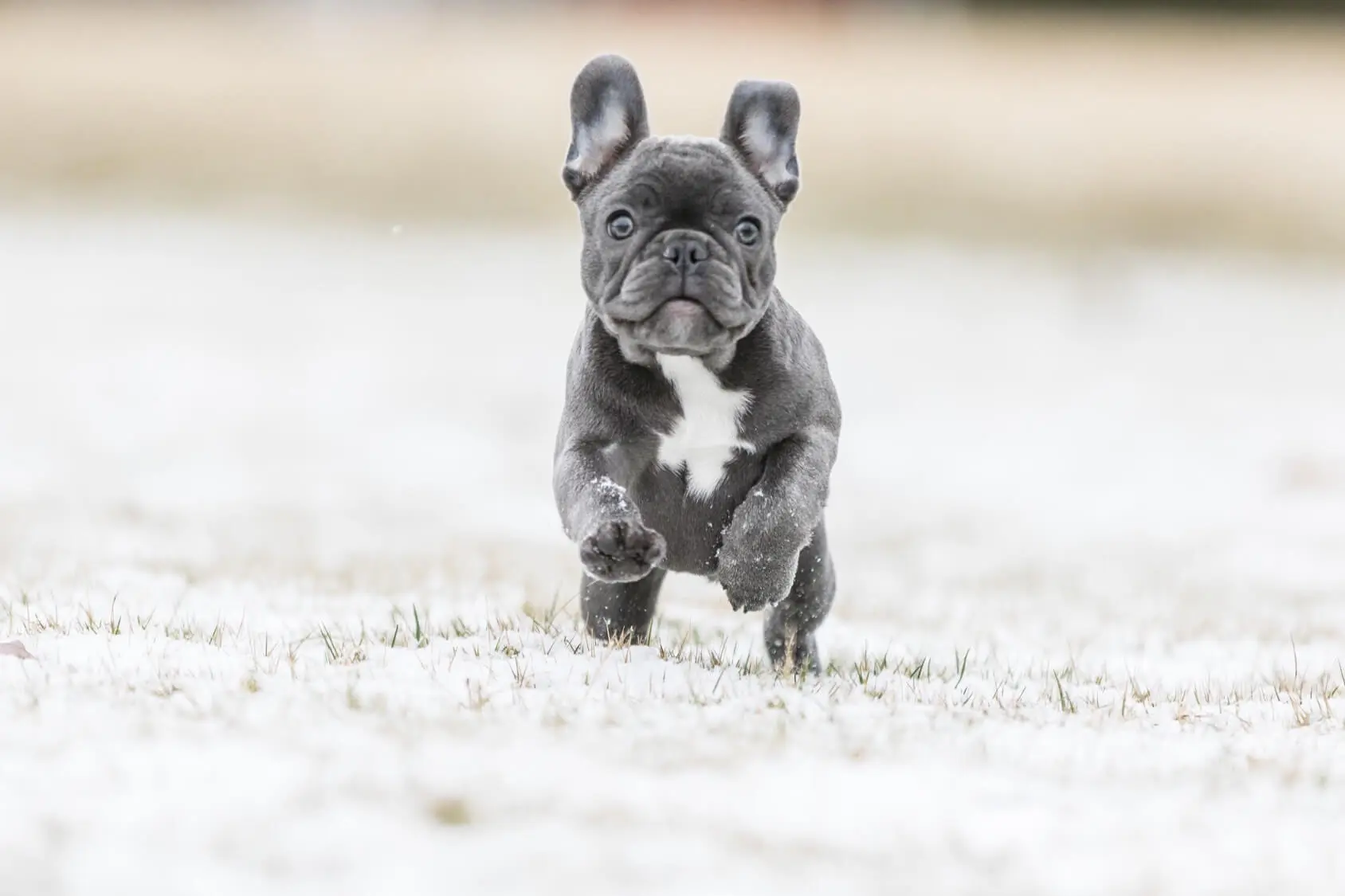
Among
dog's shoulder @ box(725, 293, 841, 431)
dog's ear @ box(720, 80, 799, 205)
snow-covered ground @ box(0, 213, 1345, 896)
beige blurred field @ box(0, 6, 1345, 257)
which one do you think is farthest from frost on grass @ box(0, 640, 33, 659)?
beige blurred field @ box(0, 6, 1345, 257)

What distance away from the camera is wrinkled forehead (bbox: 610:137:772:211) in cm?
504

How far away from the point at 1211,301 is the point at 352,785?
2043cm

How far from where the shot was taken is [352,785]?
3.64 m

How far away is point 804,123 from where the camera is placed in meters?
24.3

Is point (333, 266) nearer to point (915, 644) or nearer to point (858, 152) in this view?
point (858, 152)

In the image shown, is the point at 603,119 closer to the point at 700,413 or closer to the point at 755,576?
the point at 700,413

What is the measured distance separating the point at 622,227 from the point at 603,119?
54cm

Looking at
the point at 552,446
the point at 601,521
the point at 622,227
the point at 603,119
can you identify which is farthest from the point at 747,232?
the point at 552,446

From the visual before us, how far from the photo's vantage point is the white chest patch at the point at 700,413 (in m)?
5.07

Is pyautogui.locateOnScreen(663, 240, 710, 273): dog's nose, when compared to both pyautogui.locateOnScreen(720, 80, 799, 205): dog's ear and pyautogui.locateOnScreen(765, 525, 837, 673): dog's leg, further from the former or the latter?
pyautogui.locateOnScreen(765, 525, 837, 673): dog's leg

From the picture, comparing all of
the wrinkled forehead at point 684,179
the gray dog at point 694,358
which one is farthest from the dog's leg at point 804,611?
the wrinkled forehead at point 684,179

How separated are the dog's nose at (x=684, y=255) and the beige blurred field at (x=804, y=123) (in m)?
17.8

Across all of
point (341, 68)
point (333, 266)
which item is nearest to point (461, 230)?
point (333, 266)

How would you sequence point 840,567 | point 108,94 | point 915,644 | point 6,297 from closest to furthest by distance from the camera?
point 915,644
point 840,567
point 6,297
point 108,94
